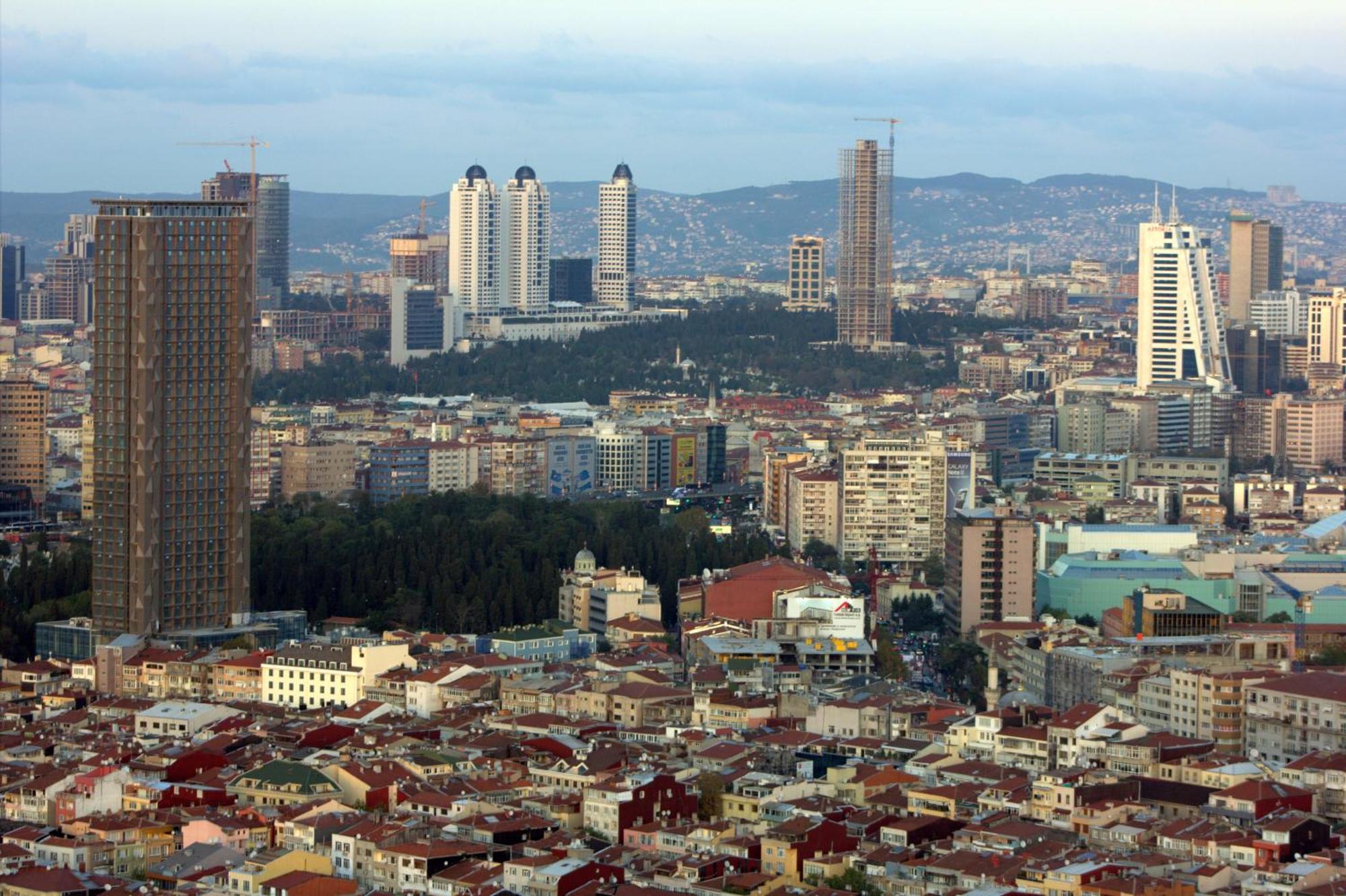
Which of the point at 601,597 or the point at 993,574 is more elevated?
the point at 993,574

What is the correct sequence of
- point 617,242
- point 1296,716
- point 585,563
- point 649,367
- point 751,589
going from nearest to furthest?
point 1296,716
point 751,589
point 585,563
point 649,367
point 617,242

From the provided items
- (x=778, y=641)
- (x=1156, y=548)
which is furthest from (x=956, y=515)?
(x=778, y=641)

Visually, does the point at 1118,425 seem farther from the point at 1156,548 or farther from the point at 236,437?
the point at 236,437

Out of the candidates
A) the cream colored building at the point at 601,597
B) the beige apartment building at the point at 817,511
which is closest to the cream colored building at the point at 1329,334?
the beige apartment building at the point at 817,511

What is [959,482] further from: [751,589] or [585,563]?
[751,589]

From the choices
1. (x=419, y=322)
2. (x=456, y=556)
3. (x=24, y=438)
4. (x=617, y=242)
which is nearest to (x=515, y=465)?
(x=24, y=438)

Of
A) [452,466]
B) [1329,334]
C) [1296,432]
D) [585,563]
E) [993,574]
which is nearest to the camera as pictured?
[993,574]

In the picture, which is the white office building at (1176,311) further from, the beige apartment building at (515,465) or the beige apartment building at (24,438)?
the beige apartment building at (24,438)
